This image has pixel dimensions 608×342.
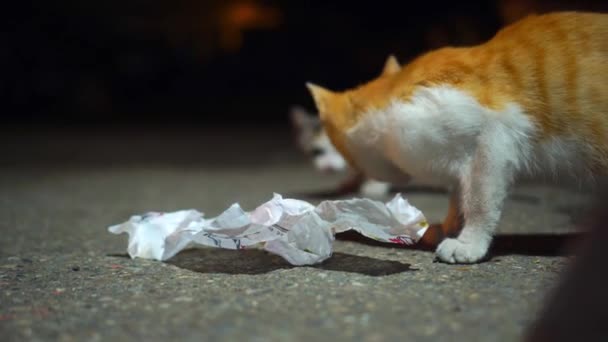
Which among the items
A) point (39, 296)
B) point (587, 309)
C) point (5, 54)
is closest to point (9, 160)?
point (5, 54)

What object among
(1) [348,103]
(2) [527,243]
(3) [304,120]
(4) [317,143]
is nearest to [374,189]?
(4) [317,143]

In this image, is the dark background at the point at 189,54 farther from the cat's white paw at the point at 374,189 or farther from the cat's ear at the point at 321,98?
the cat's ear at the point at 321,98

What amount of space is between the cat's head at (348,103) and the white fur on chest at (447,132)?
0.35ft

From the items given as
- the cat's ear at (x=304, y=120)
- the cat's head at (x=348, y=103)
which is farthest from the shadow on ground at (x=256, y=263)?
the cat's ear at (x=304, y=120)

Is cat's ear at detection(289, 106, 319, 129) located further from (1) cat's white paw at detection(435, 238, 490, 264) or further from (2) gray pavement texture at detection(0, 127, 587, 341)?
(1) cat's white paw at detection(435, 238, 490, 264)

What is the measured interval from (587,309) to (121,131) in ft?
25.5

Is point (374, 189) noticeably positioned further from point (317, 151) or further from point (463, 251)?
point (463, 251)

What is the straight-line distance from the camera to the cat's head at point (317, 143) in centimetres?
487

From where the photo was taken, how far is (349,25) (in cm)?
663

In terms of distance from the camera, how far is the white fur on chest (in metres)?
2.04

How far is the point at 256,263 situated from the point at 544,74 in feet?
3.93

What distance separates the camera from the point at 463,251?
2041 millimetres

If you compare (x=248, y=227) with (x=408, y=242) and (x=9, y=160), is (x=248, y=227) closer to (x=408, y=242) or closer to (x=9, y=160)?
(x=408, y=242)

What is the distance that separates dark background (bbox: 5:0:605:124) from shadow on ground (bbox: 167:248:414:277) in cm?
308
